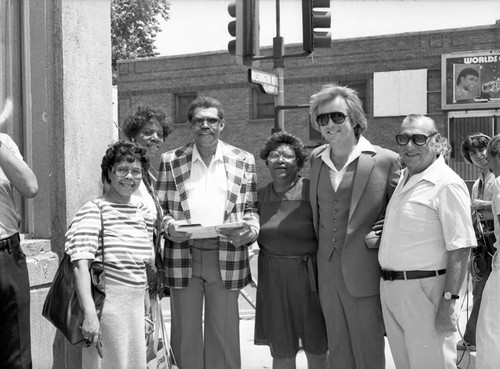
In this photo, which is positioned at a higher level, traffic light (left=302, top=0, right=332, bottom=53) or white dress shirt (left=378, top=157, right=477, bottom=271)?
traffic light (left=302, top=0, right=332, bottom=53)

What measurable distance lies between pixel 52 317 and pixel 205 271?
1149 mm

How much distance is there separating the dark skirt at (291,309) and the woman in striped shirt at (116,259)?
39.0 inches

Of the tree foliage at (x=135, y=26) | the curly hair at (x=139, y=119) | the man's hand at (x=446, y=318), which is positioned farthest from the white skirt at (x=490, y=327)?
the tree foliage at (x=135, y=26)

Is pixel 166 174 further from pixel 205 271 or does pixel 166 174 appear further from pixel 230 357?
pixel 230 357

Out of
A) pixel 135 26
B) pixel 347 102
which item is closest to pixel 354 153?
pixel 347 102

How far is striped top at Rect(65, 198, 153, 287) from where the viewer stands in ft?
12.5

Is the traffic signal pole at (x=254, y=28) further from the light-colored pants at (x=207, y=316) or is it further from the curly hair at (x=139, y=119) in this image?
the light-colored pants at (x=207, y=316)

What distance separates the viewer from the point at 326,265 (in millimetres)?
4336

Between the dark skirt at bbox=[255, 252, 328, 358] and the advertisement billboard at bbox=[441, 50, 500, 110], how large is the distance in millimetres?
20185

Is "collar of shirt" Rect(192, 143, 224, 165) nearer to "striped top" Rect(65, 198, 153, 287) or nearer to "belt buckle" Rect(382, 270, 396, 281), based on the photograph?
"striped top" Rect(65, 198, 153, 287)

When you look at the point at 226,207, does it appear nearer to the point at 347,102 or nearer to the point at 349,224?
the point at 349,224

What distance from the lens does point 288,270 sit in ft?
15.0

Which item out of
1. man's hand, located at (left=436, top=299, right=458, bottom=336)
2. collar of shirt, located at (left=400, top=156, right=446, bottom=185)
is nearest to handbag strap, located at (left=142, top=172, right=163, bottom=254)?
collar of shirt, located at (left=400, top=156, right=446, bottom=185)

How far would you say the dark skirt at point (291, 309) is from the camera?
4555 mm
